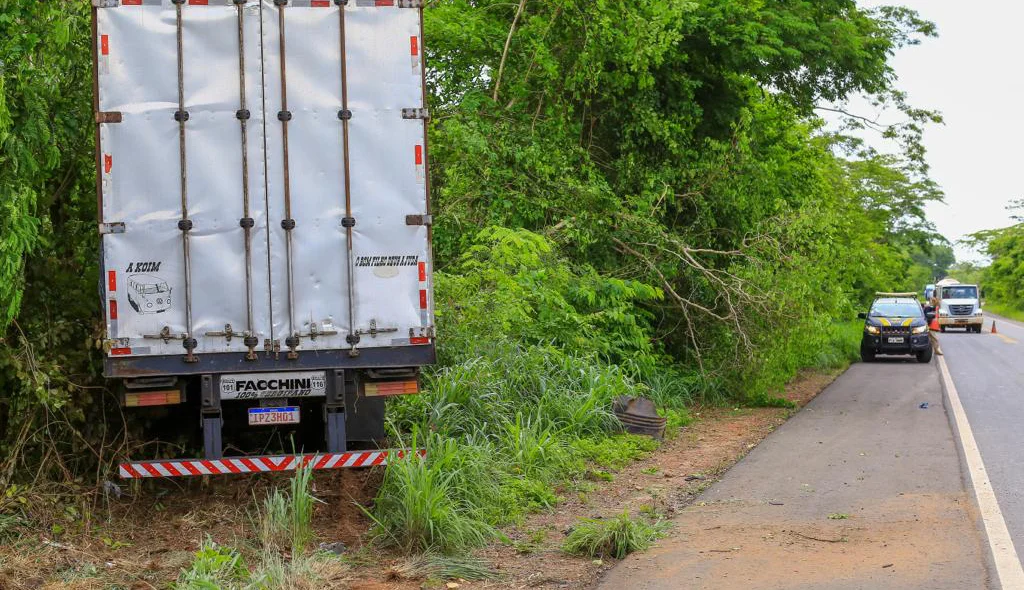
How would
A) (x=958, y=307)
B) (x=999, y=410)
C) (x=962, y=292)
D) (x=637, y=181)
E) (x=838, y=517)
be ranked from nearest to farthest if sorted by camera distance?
(x=838, y=517)
(x=999, y=410)
(x=637, y=181)
(x=958, y=307)
(x=962, y=292)

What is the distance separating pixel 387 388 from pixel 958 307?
47.8m

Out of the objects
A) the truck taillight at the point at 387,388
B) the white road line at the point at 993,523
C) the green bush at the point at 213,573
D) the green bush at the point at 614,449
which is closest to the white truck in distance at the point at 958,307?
the white road line at the point at 993,523

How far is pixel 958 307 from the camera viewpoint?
1988 inches

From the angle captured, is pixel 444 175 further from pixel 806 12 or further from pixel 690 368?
pixel 806 12

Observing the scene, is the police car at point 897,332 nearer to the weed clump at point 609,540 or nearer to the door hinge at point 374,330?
the weed clump at point 609,540

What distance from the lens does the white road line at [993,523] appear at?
244 inches

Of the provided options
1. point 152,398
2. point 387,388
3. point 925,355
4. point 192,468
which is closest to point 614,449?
point 387,388

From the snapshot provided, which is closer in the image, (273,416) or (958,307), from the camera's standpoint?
(273,416)

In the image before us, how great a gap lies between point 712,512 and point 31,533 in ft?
16.1

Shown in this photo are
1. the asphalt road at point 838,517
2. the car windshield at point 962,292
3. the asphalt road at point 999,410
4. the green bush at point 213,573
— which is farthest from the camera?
the car windshield at point 962,292

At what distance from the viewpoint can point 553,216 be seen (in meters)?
15.7

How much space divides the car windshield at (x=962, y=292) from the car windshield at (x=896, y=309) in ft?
84.6

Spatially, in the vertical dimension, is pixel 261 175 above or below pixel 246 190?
above

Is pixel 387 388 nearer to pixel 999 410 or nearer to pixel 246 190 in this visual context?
pixel 246 190
